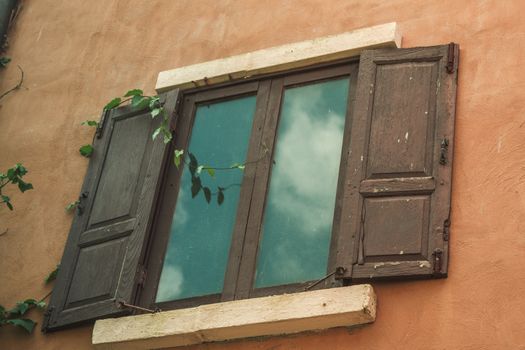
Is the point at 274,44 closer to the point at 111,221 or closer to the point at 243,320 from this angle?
the point at 111,221

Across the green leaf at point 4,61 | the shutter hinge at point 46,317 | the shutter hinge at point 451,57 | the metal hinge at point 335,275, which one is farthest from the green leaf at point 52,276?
the shutter hinge at point 451,57

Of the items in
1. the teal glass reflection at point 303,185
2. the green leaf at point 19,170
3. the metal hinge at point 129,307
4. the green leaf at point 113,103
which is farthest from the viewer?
the green leaf at point 113,103

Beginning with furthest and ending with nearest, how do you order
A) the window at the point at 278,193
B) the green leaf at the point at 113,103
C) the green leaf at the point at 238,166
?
1. the green leaf at the point at 113,103
2. the green leaf at the point at 238,166
3. the window at the point at 278,193

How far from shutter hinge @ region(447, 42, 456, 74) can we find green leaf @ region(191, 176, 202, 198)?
1.50 m

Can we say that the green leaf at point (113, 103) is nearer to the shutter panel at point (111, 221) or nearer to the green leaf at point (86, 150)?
the shutter panel at point (111, 221)

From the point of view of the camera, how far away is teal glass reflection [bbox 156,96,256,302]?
5910mm

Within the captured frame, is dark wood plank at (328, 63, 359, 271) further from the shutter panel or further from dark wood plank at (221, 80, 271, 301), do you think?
the shutter panel

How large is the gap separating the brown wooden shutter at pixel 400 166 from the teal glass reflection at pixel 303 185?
0.23 meters

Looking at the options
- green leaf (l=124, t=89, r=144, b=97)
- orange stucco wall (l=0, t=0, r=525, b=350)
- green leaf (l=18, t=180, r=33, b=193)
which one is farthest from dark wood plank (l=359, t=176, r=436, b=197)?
green leaf (l=18, t=180, r=33, b=193)

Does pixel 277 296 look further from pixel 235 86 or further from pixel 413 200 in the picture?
pixel 235 86

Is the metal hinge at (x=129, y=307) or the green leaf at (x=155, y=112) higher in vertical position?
the green leaf at (x=155, y=112)

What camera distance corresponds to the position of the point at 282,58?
636 cm

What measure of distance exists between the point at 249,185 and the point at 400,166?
891 mm

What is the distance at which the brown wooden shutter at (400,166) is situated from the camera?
206 inches
